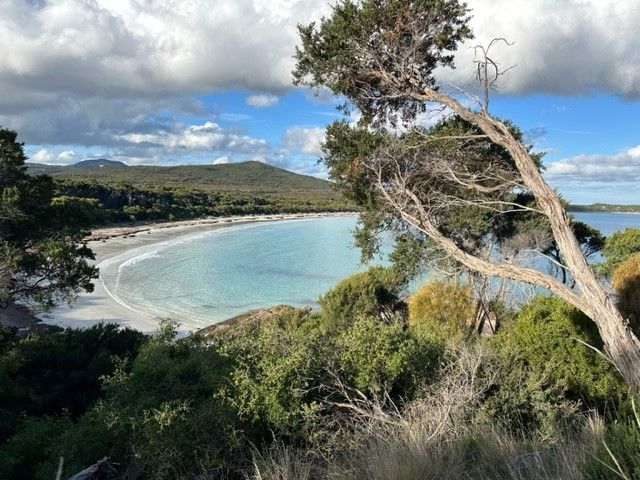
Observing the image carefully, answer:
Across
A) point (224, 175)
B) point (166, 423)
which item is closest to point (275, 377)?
point (166, 423)

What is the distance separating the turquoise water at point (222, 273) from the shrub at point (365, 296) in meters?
2.93

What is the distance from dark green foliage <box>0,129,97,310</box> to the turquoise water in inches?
306

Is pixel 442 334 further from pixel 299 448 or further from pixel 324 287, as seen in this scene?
pixel 324 287

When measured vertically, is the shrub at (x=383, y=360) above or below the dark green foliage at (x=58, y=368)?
above

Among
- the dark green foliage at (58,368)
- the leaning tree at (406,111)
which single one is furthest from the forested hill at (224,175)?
the leaning tree at (406,111)

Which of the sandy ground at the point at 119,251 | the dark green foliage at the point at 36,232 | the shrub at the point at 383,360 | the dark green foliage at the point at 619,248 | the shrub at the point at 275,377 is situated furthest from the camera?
the sandy ground at the point at 119,251

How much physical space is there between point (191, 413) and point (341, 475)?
7.61 ft

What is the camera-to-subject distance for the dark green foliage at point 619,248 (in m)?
20.0

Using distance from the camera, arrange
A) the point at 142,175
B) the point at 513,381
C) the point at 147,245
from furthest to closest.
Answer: the point at 142,175, the point at 147,245, the point at 513,381

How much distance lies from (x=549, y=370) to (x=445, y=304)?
303 inches

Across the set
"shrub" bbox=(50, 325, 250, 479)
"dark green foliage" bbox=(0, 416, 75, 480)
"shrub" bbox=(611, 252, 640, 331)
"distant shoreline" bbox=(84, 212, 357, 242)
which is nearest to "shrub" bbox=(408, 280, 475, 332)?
"shrub" bbox=(611, 252, 640, 331)

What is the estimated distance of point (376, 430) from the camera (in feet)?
18.2

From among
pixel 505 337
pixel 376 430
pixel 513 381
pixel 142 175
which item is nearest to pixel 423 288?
pixel 505 337

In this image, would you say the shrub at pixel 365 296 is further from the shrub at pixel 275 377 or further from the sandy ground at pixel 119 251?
the shrub at pixel 275 377
